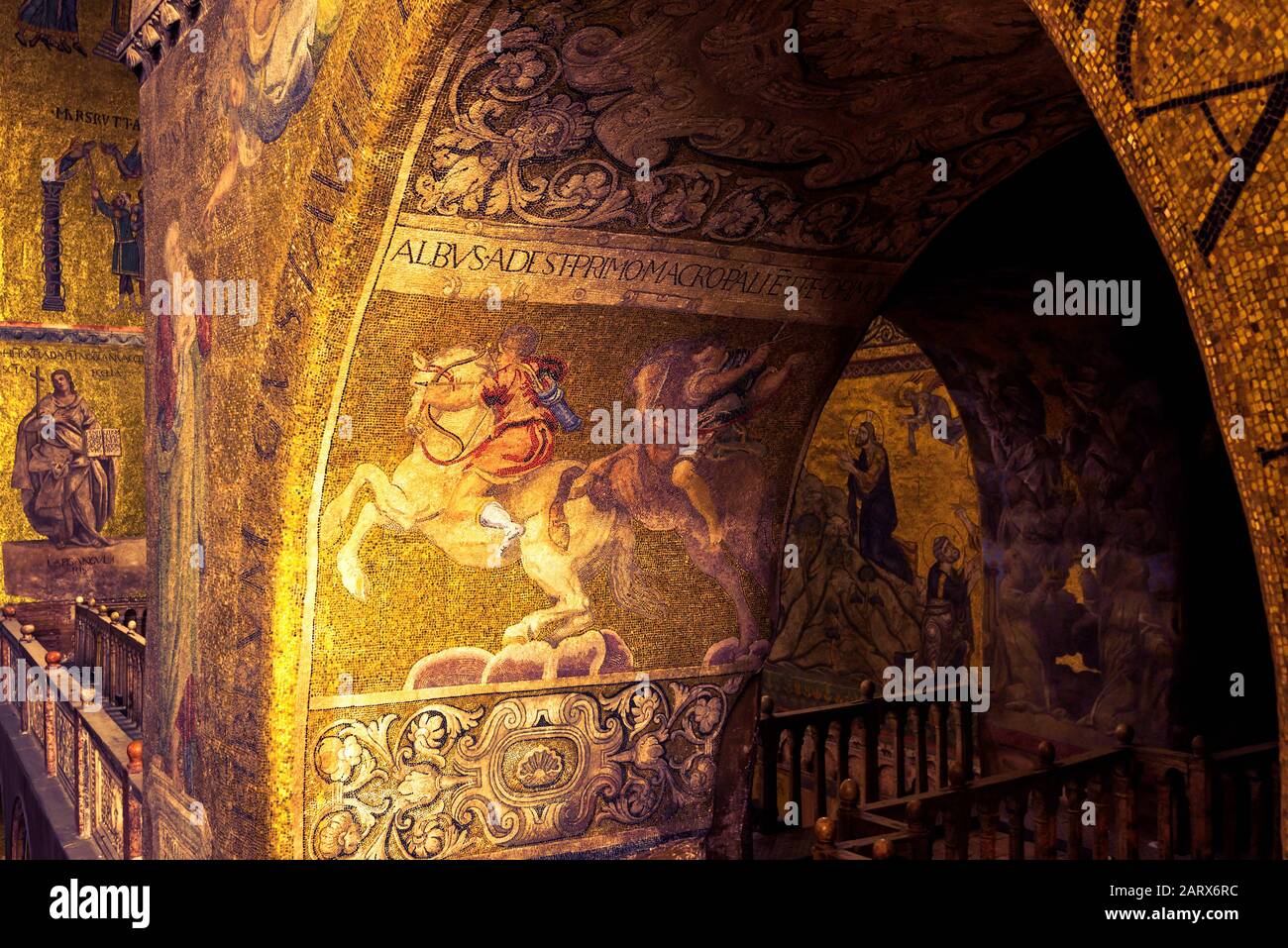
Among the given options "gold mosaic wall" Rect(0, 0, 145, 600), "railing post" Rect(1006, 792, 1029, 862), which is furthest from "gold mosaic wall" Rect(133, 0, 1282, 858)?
"gold mosaic wall" Rect(0, 0, 145, 600)

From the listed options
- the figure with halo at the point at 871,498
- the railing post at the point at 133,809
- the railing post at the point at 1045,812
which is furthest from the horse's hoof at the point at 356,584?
the figure with halo at the point at 871,498

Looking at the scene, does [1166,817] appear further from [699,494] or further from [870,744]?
[699,494]

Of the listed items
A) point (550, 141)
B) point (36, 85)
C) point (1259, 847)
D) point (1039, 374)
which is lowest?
point (1259, 847)

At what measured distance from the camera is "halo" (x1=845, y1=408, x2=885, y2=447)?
1013 cm

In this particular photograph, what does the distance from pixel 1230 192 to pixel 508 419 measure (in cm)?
365

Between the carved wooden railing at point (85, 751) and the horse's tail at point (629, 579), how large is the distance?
294cm

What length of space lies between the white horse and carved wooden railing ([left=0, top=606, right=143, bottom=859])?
8.50 feet

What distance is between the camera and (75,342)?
512 inches

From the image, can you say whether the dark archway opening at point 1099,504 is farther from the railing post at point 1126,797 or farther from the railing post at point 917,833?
the railing post at point 917,833

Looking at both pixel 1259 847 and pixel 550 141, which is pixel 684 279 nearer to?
pixel 550 141

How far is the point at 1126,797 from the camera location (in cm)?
544

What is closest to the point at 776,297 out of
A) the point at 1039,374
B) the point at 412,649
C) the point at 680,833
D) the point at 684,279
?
the point at 684,279

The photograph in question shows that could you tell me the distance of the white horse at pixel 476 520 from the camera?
4.67m
